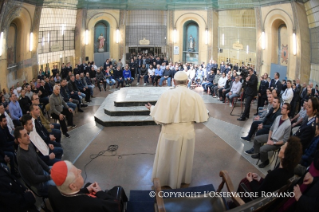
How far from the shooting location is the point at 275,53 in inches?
529

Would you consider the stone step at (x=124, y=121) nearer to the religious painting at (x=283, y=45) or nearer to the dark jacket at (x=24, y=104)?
the dark jacket at (x=24, y=104)

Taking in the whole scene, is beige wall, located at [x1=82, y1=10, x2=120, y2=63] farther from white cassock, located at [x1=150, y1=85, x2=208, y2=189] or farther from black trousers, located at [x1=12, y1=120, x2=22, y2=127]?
white cassock, located at [x1=150, y1=85, x2=208, y2=189]

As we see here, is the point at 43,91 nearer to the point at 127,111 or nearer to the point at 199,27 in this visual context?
the point at 127,111

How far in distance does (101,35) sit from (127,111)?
451 inches

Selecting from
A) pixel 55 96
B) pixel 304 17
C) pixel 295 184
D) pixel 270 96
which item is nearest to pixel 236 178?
pixel 295 184

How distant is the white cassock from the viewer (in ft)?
14.4

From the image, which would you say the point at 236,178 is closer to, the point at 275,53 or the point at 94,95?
the point at 94,95

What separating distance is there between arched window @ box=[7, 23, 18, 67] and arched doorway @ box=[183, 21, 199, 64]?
434 inches

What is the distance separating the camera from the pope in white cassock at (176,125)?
4.39 m

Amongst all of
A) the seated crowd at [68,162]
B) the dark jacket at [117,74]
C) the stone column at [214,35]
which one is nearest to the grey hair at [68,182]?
the seated crowd at [68,162]

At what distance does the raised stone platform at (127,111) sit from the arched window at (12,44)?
4.30 meters

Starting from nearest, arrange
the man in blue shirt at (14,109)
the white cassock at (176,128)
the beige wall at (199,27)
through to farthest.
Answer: the white cassock at (176,128), the man in blue shirt at (14,109), the beige wall at (199,27)

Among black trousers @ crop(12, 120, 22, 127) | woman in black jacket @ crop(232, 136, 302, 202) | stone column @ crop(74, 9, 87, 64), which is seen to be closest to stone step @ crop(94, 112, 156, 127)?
black trousers @ crop(12, 120, 22, 127)

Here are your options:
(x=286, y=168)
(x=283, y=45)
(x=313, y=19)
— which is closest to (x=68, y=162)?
(x=286, y=168)
